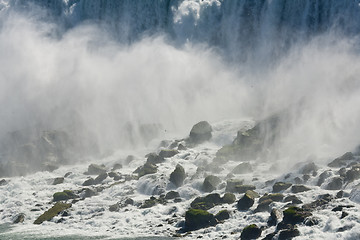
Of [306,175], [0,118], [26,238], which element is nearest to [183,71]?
[0,118]

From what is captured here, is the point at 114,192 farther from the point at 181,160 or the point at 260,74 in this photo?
the point at 260,74

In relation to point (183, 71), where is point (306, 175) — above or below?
below

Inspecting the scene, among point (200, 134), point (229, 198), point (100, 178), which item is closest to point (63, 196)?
point (100, 178)

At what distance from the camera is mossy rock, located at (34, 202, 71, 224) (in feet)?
136

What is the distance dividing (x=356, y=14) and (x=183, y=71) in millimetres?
31230

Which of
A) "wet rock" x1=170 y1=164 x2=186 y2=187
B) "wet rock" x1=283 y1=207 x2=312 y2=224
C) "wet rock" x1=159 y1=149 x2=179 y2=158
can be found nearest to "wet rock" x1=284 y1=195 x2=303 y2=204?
"wet rock" x1=283 y1=207 x2=312 y2=224

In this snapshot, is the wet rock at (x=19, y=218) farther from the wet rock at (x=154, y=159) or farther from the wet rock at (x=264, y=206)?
the wet rock at (x=264, y=206)

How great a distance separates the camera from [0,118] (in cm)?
8756

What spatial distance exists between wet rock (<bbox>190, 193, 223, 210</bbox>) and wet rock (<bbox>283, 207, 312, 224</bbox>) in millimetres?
9588

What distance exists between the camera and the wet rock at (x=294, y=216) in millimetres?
29250

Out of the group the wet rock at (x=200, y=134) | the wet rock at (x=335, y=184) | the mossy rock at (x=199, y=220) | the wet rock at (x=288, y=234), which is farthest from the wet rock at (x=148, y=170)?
the wet rock at (x=288, y=234)

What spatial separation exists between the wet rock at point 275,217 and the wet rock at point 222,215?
4139mm

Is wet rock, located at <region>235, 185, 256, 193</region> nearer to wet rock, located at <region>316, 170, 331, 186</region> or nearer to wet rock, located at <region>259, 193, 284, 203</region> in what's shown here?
wet rock, located at <region>259, 193, 284, 203</region>

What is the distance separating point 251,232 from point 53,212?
21.4 meters
